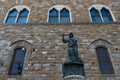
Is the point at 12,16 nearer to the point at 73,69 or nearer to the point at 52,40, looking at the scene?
the point at 52,40

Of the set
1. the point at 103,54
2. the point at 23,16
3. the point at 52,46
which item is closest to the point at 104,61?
the point at 103,54

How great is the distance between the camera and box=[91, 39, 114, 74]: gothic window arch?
7177 mm

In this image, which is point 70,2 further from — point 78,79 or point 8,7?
point 78,79

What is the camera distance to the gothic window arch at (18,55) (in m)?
7.21

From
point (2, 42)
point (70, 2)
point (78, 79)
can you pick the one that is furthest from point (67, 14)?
point (78, 79)

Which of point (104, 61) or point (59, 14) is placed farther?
point (59, 14)

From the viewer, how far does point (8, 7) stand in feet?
33.8

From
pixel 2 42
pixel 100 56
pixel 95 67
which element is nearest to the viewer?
pixel 95 67

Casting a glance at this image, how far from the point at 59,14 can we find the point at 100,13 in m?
2.18

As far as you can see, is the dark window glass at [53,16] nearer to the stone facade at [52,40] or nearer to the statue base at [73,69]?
the stone facade at [52,40]

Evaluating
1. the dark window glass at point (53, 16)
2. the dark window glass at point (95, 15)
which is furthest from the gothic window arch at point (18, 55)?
the dark window glass at point (95, 15)

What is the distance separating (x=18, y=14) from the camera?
9.81 metres

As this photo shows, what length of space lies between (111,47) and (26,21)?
4.44 meters

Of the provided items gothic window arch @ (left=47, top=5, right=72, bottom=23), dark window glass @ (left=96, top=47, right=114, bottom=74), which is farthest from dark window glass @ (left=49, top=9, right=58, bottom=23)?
dark window glass @ (left=96, top=47, right=114, bottom=74)
